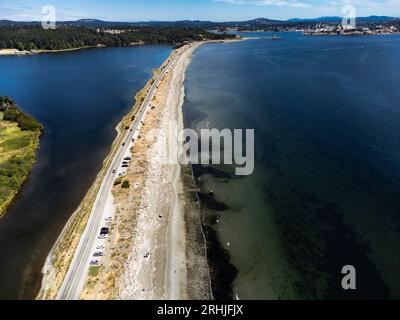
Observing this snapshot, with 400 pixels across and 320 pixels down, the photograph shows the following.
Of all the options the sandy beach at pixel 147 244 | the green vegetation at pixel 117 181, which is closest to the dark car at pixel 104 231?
the sandy beach at pixel 147 244

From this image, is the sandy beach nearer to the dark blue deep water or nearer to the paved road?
the paved road

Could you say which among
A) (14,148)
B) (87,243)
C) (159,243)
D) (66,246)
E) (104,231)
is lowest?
(159,243)

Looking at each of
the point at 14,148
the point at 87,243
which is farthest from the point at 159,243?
the point at 14,148

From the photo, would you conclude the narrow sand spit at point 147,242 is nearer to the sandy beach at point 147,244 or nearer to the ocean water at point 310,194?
the sandy beach at point 147,244

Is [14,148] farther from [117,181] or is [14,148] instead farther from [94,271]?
[94,271]

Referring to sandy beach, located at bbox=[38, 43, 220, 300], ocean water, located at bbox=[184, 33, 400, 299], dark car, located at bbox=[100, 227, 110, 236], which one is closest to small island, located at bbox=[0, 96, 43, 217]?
sandy beach, located at bbox=[38, 43, 220, 300]

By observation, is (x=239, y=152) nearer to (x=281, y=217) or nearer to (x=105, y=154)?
(x=281, y=217)
